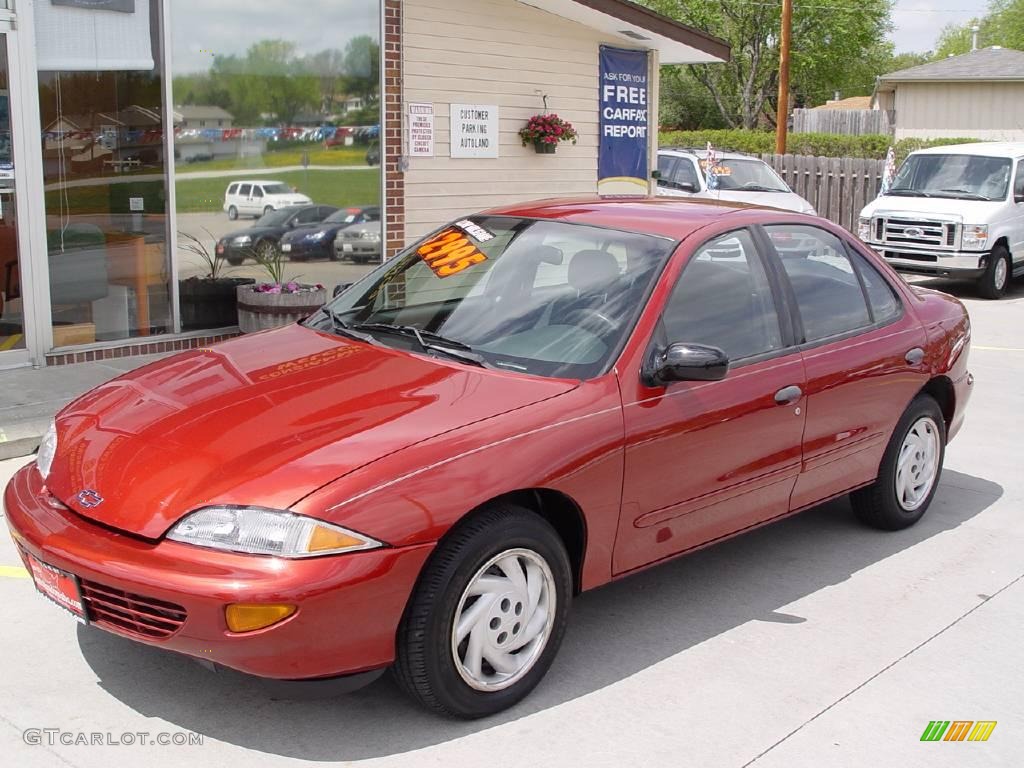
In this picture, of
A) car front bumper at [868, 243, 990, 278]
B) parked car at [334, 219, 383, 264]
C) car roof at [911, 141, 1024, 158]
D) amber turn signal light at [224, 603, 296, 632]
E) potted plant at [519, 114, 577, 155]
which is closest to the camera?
amber turn signal light at [224, 603, 296, 632]

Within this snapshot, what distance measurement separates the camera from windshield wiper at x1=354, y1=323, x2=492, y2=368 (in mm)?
4457

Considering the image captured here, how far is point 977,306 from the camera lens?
15.4 meters

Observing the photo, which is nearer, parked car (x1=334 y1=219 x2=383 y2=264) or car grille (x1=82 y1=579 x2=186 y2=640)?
car grille (x1=82 y1=579 x2=186 y2=640)

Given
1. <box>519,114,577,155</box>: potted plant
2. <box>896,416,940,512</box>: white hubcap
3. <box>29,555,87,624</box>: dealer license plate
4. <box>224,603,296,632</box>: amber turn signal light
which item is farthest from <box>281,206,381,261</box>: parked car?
<box>224,603,296,632</box>: amber turn signal light

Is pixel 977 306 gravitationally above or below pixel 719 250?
below

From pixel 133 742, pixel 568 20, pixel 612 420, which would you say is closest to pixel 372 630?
pixel 133 742

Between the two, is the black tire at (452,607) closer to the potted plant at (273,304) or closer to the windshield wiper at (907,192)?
the potted plant at (273,304)

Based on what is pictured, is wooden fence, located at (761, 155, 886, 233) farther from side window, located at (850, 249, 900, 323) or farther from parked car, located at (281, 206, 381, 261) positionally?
side window, located at (850, 249, 900, 323)

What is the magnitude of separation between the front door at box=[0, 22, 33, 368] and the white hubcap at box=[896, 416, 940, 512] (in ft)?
20.3

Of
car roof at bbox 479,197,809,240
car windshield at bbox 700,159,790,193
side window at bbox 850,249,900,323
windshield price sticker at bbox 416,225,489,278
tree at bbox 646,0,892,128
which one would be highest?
tree at bbox 646,0,892,128

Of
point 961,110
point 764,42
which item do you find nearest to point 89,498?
point 961,110

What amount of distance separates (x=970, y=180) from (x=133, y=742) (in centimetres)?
1550

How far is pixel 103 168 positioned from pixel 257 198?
1.37 m

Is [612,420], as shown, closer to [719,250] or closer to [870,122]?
[719,250]
